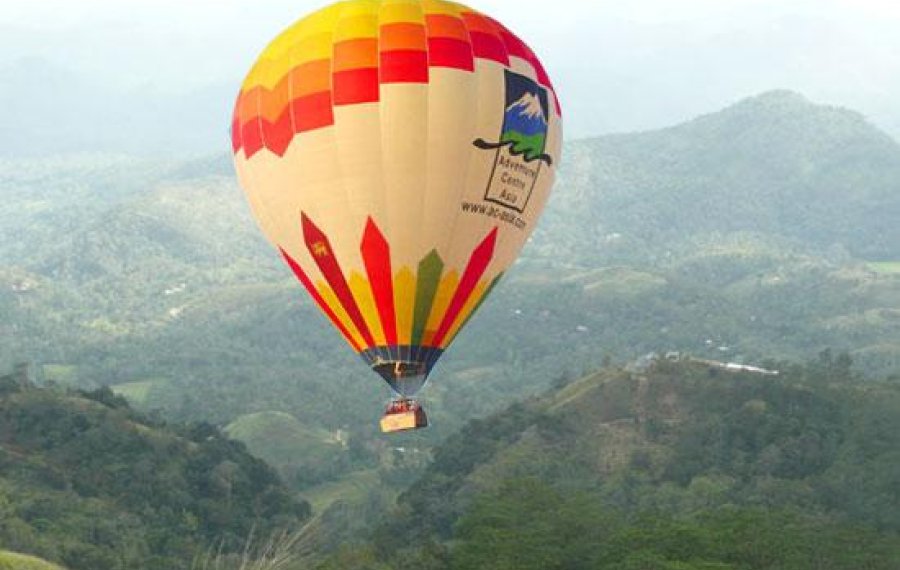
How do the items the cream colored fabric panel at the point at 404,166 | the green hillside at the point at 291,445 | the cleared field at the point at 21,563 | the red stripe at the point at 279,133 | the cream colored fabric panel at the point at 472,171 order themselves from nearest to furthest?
the cream colored fabric panel at the point at 404,166 → the cream colored fabric panel at the point at 472,171 → the red stripe at the point at 279,133 → the cleared field at the point at 21,563 → the green hillside at the point at 291,445

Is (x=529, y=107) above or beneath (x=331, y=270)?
above

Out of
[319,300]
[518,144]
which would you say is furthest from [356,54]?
[319,300]

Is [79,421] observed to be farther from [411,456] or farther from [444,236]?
[444,236]

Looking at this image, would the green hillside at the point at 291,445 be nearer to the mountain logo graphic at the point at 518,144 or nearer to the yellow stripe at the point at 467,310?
the yellow stripe at the point at 467,310

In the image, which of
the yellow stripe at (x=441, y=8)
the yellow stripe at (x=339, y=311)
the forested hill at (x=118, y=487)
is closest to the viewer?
the yellow stripe at (x=339, y=311)

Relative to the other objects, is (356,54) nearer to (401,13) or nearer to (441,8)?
(401,13)

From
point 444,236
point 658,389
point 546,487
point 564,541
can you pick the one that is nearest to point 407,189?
point 444,236

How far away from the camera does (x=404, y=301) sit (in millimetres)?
42500

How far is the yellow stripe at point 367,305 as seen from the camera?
42812 mm

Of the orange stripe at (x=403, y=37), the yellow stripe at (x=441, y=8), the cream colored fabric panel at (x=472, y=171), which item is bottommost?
the cream colored fabric panel at (x=472, y=171)

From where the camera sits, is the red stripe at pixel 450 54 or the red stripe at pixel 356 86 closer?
the red stripe at pixel 356 86

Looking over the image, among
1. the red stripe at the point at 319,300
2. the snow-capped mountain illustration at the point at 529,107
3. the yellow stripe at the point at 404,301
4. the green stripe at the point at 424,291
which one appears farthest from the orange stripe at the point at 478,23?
the red stripe at the point at 319,300

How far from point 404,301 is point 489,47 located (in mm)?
7456

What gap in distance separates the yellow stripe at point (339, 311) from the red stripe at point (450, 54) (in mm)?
6931
